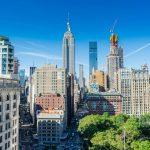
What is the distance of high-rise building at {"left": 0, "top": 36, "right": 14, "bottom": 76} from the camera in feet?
441

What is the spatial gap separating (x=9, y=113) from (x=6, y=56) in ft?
156

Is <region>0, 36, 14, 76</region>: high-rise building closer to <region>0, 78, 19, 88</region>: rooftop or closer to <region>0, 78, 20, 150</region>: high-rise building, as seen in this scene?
<region>0, 78, 19, 88</region>: rooftop

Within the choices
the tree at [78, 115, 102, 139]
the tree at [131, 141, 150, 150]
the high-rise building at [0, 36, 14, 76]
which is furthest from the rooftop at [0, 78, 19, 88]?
the tree at [78, 115, 102, 139]

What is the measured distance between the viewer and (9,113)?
9150 cm

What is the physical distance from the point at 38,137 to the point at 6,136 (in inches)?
4200

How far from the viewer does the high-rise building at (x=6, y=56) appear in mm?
134375

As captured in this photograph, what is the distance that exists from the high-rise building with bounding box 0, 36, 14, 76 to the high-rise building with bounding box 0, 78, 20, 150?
3796cm

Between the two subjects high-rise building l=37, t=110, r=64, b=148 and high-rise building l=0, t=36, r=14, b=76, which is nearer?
high-rise building l=0, t=36, r=14, b=76

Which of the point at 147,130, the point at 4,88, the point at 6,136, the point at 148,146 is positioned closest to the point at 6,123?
the point at 6,136

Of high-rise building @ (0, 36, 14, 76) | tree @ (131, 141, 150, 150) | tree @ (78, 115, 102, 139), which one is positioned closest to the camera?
tree @ (131, 141, 150, 150)

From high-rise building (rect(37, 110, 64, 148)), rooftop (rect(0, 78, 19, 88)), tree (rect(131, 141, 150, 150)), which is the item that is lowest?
high-rise building (rect(37, 110, 64, 148))

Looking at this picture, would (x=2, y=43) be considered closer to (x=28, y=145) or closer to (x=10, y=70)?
(x=10, y=70)

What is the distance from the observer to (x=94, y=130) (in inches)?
6624

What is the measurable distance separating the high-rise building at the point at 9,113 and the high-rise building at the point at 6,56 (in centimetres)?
3796
